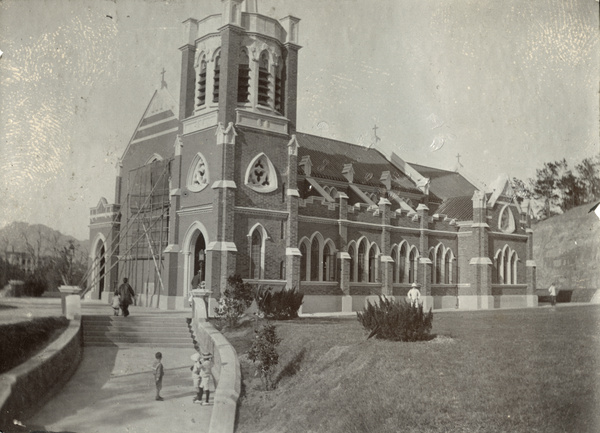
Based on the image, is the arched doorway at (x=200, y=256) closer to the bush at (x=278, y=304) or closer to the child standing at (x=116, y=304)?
the bush at (x=278, y=304)

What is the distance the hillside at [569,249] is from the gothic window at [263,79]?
9194 millimetres

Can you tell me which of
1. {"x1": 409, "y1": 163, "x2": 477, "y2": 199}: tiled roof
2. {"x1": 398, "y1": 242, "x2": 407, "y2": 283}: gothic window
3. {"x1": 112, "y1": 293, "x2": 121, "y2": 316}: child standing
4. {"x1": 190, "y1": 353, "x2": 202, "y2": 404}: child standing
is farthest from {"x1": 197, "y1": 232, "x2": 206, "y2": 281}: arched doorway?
{"x1": 190, "y1": 353, "x2": 202, "y2": 404}: child standing

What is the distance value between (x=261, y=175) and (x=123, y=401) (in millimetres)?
10054

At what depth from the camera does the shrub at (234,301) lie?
13.2 m

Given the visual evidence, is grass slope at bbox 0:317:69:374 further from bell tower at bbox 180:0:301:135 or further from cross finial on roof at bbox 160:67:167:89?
bell tower at bbox 180:0:301:135

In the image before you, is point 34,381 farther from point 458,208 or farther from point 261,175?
point 458,208

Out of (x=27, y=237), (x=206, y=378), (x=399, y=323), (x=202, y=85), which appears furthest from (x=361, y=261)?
(x=27, y=237)

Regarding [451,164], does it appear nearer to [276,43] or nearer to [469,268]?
[469,268]

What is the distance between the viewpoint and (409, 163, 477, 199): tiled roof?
1644 centimetres

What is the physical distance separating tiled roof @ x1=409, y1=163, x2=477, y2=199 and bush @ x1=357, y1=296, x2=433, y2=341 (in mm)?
5766

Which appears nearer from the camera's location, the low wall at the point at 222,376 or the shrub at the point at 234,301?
the low wall at the point at 222,376

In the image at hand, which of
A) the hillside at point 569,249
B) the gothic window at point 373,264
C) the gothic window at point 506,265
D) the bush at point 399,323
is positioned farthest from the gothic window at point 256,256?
the hillside at point 569,249

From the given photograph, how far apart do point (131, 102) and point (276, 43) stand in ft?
21.5

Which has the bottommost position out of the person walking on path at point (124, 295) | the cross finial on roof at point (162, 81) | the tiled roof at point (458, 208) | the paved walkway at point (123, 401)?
the paved walkway at point (123, 401)
